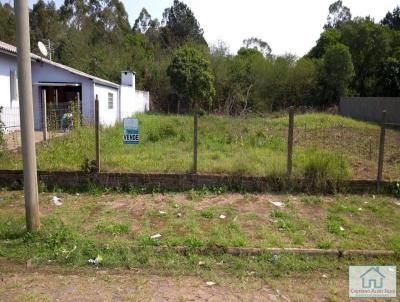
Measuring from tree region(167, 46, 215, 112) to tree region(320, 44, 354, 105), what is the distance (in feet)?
32.2

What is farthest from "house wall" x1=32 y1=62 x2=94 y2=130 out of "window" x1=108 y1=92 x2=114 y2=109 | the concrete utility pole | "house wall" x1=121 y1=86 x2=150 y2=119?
the concrete utility pole

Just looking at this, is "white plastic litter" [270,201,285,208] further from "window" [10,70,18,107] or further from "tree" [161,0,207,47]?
"tree" [161,0,207,47]

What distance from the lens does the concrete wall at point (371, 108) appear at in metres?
24.0

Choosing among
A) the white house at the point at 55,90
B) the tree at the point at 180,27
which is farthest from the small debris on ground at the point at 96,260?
the tree at the point at 180,27

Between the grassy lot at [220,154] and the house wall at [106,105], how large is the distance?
5.63 m

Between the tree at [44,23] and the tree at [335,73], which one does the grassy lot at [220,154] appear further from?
the tree at [44,23]

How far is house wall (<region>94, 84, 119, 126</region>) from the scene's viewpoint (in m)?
17.4

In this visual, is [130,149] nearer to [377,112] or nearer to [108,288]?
[108,288]

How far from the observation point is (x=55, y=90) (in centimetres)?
1822

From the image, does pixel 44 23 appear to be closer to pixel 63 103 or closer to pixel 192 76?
pixel 192 76

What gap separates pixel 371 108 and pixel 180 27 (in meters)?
36.6

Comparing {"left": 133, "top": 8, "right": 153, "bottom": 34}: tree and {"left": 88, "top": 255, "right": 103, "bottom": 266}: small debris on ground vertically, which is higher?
{"left": 133, "top": 8, "right": 153, "bottom": 34}: tree

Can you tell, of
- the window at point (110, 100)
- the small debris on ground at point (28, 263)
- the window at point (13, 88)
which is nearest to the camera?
the small debris on ground at point (28, 263)

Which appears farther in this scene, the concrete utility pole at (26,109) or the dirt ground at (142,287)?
the concrete utility pole at (26,109)
